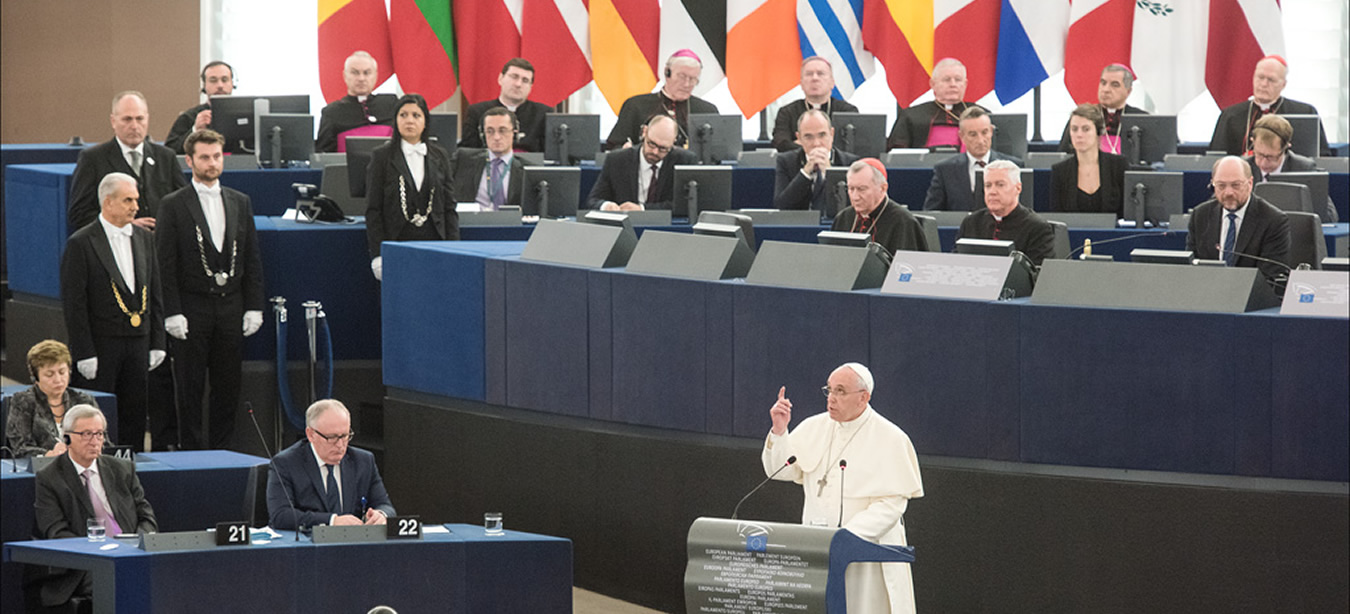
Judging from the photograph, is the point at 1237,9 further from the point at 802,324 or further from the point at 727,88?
the point at 802,324

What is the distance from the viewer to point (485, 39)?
551 inches

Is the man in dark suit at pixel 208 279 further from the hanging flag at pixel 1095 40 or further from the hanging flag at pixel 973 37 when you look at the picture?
the hanging flag at pixel 1095 40

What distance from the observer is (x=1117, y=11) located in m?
13.1

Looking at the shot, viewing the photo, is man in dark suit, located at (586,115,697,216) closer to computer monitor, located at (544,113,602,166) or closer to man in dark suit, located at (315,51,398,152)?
computer monitor, located at (544,113,602,166)

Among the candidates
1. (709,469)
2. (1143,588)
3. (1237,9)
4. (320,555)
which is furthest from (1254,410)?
(1237,9)

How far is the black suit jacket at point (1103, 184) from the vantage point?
9.55 m

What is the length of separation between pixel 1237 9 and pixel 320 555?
834cm

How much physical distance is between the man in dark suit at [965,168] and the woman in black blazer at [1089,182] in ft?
1.01

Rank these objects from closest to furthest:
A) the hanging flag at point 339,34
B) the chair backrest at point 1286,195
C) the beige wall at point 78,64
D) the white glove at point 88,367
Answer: the chair backrest at point 1286,195, the white glove at point 88,367, the hanging flag at point 339,34, the beige wall at point 78,64

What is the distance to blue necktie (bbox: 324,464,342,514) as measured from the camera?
7156 millimetres

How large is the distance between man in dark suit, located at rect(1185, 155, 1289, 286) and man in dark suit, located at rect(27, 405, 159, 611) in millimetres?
4355

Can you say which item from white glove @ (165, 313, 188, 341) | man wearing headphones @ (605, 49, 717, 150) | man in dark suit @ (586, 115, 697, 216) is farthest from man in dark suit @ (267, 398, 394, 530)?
man wearing headphones @ (605, 49, 717, 150)

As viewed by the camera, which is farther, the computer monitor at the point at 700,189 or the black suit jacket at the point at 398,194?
the computer monitor at the point at 700,189

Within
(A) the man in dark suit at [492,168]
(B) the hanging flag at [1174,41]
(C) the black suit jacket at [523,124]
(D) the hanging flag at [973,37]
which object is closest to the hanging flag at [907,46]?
(D) the hanging flag at [973,37]
